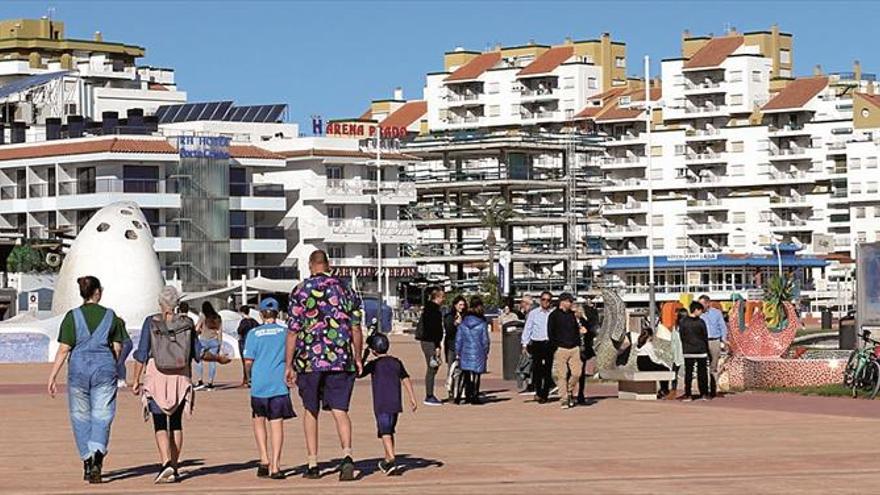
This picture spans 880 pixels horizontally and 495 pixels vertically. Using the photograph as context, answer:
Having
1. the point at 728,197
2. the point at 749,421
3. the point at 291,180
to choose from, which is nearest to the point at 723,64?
the point at 728,197

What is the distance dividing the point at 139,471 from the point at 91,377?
173 centimetres

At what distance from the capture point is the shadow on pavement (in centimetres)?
1830

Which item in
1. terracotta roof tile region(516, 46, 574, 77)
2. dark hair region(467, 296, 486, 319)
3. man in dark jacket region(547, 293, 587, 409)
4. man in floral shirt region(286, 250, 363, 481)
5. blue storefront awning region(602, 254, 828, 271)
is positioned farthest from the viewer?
terracotta roof tile region(516, 46, 574, 77)

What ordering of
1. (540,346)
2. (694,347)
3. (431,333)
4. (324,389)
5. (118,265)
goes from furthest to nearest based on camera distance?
(118,265), (540,346), (431,333), (694,347), (324,389)

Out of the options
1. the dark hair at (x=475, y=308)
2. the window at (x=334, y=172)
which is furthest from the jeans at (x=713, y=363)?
the window at (x=334, y=172)

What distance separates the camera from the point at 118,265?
58.7 m

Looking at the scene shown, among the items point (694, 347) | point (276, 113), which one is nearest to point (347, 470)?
point (694, 347)

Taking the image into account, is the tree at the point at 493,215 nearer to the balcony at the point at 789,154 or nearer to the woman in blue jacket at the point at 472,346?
the balcony at the point at 789,154

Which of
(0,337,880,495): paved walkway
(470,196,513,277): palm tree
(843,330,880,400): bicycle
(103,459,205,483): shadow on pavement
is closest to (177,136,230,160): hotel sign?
(470,196,513,277): palm tree

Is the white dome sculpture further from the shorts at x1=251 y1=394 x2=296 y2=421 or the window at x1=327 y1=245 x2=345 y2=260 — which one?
the window at x1=327 y1=245 x2=345 y2=260

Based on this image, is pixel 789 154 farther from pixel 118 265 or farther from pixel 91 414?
pixel 91 414

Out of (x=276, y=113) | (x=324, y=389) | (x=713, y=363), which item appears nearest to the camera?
(x=324, y=389)

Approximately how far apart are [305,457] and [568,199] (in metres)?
113

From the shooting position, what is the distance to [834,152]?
465 feet
